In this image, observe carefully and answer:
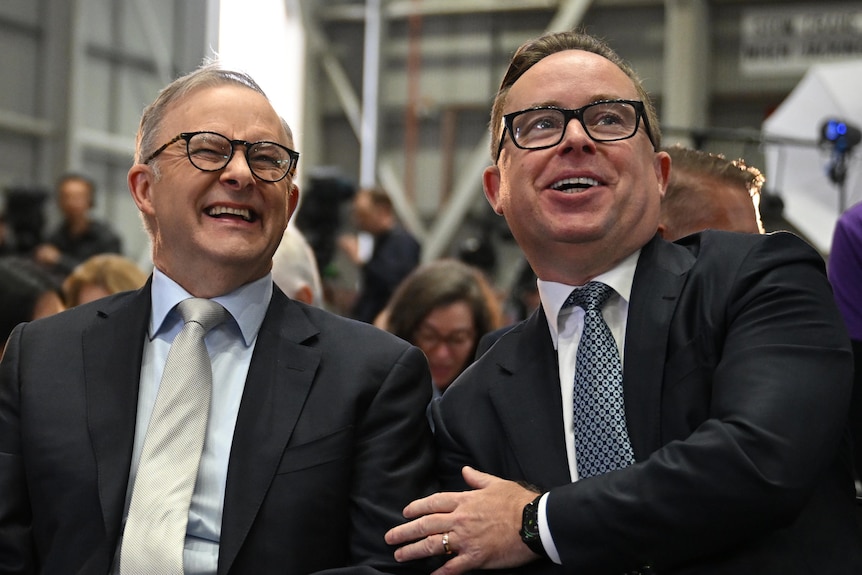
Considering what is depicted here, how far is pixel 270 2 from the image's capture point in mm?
10414

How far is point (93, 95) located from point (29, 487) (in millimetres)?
8188

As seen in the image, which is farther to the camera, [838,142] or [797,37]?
[797,37]

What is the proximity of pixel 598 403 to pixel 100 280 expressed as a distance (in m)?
2.23

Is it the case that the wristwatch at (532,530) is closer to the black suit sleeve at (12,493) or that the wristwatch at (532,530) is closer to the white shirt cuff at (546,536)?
the white shirt cuff at (546,536)

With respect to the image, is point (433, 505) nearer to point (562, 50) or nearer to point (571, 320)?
point (571, 320)

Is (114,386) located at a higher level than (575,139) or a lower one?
lower

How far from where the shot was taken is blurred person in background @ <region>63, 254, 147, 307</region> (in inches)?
136

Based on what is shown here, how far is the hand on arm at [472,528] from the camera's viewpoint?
160 centimetres

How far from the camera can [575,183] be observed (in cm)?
179

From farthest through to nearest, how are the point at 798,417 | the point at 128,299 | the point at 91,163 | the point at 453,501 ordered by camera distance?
the point at 91,163, the point at 128,299, the point at 453,501, the point at 798,417

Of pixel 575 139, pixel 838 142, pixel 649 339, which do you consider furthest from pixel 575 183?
pixel 838 142

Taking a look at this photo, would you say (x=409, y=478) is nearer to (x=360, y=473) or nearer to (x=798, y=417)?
(x=360, y=473)

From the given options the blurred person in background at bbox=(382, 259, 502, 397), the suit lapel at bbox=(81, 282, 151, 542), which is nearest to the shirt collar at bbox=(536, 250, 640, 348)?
the suit lapel at bbox=(81, 282, 151, 542)

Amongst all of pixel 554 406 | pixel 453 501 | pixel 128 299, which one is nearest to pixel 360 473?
pixel 453 501
